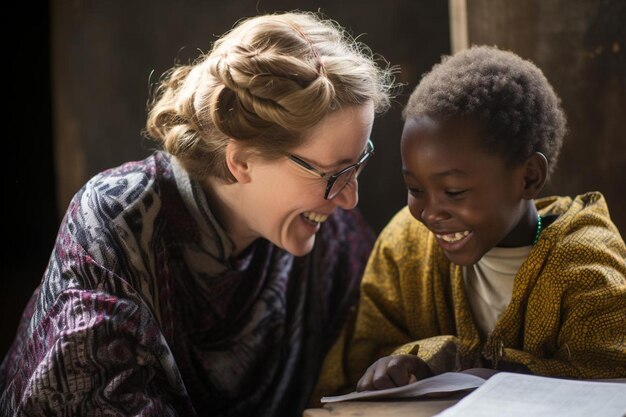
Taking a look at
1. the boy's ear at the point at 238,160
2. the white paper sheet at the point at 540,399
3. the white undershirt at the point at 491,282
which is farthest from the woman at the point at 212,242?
the white paper sheet at the point at 540,399

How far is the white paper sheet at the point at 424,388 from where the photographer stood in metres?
1.33

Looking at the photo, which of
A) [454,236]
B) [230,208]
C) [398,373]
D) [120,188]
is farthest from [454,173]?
[120,188]

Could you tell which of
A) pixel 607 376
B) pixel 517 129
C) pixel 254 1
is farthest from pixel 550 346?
pixel 254 1

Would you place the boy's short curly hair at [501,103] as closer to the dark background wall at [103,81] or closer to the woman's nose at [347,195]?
the woman's nose at [347,195]

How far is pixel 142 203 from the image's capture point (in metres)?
1.63

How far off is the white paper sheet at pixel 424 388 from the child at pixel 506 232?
90 millimetres

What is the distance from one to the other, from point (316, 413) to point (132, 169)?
70 cm

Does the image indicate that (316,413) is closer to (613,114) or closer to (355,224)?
(355,224)

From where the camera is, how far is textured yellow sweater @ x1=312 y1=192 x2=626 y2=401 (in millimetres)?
1481

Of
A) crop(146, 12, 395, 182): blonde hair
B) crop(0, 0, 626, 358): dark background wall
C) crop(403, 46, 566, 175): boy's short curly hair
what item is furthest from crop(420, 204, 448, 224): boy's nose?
crop(0, 0, 626, 358): dark background wall

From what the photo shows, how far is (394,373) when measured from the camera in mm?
1477

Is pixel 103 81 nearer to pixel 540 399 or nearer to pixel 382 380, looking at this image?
pixel 382 380

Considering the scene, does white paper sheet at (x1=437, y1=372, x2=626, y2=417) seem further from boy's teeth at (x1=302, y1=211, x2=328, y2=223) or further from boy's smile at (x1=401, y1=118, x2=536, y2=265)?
boy's teeth at (x1=302, y1=211, x2=328, y2=223)

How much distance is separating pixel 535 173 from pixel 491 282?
0.27 meters
